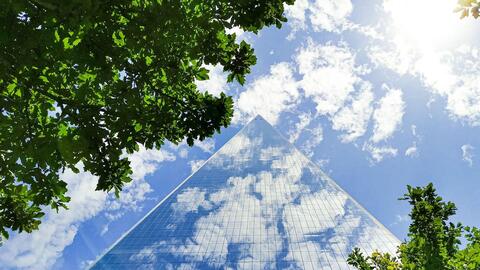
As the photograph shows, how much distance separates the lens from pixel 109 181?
8633 mm

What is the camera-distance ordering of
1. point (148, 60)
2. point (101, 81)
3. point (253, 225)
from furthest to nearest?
1. point (253, 225)
2. point (148, 60)
3. point (101, 81)

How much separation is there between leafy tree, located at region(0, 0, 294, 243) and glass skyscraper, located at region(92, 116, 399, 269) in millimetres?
55032

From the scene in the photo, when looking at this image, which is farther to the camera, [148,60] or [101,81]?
[148,60]

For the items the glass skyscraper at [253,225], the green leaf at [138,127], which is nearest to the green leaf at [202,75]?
the green leaf at [138,127]

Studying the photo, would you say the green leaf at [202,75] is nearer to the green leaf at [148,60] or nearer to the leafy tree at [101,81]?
the leafy tree at [101,81]

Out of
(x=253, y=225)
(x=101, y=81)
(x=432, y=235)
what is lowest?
(x=253, y=225)

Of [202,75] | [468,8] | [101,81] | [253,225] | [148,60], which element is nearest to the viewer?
[468,8]

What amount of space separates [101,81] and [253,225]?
223ft

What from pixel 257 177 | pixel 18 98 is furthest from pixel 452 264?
pixel 257 177

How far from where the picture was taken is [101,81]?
8.57m

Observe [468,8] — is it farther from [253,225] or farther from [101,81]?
[253,225]

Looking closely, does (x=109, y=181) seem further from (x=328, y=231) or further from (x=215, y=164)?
(x=215, y=164)

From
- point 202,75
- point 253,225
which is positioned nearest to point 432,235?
point 202,75

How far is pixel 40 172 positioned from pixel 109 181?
5.23 feet
